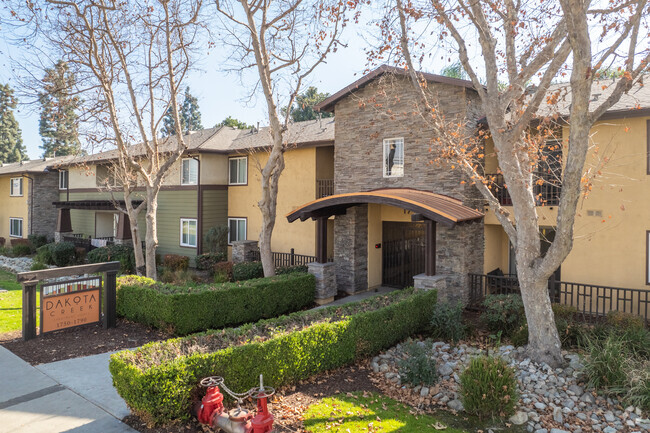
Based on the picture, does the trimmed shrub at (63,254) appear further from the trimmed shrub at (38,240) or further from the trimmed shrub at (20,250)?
the trimmed shrub at (38,240)

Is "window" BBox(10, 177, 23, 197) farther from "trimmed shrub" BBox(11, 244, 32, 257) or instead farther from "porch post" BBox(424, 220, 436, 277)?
"porch post" BBox(424, 220, 436, 277)

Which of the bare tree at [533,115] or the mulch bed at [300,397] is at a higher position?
the bare tree at [533,115]

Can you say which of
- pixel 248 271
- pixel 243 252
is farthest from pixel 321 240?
pixel 243 252

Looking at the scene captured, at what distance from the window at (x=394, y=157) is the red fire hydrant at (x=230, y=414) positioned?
31.5ft

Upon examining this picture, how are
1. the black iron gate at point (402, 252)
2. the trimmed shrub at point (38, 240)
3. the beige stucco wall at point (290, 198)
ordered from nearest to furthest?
the black iron gate at point (402, 252) < the beige stucco wall at point (290, 198) < the trimmed shrub at point (38, 240)

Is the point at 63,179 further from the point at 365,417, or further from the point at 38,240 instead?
the point at 365,417

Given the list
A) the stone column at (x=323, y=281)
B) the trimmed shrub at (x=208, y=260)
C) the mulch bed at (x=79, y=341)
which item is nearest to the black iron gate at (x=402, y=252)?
the stone column at (x=323, y=281)

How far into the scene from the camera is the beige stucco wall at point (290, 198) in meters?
17.2

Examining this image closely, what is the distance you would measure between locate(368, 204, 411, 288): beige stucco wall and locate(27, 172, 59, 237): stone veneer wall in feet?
78.9

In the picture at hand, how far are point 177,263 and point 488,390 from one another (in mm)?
15977

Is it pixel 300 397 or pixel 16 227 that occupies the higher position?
pixel 16 227

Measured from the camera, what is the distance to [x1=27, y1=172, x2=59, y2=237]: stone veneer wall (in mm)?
27875

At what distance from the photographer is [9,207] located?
1195 inches

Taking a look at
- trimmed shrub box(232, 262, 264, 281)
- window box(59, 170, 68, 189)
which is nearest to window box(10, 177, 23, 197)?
window box(59, 170, 68, 189)
